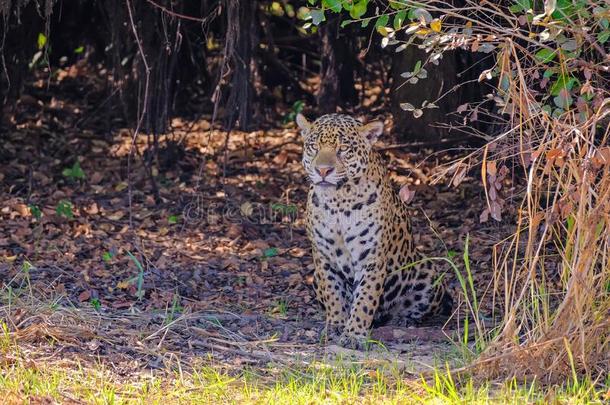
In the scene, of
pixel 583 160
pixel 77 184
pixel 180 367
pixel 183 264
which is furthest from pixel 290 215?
pixel 583 160

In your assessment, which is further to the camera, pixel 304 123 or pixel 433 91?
pixel 433 91

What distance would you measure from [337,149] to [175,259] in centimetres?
197

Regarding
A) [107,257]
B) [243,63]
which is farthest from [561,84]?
[107,257]

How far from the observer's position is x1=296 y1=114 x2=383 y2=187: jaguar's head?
666cm

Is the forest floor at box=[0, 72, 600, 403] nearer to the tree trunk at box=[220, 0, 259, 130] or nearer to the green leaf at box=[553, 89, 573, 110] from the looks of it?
the tree trunk at box=[220, 0, 259, 130]

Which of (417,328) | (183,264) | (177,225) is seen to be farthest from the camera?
(177,225)

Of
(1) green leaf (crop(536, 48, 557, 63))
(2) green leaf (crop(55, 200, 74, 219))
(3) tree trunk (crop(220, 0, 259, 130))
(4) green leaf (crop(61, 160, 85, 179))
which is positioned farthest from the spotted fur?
(4) green leaf (crop(61, 160, 85, 179))

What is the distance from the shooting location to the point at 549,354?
5.34 meters

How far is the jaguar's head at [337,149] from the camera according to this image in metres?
6.66

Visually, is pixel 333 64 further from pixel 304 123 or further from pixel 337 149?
pixel 337 149

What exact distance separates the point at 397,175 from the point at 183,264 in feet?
8.36

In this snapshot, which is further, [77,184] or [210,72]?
[210,72]

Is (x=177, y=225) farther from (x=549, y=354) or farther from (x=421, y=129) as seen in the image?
(x=549, y=354)

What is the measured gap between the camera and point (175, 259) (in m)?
8.13
